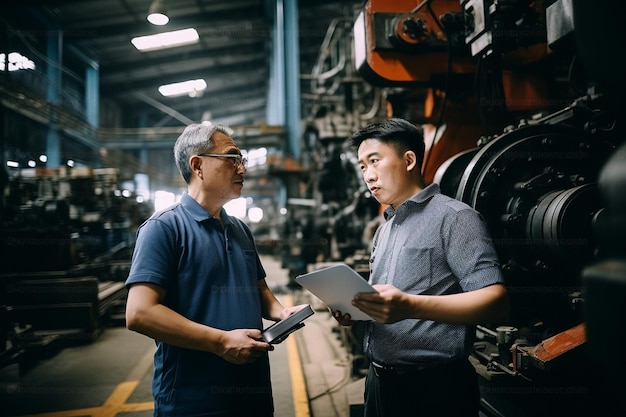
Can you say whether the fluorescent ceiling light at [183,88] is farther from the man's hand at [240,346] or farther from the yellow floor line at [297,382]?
the man's hand at [240,346]

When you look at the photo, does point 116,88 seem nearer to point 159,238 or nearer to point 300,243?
point 300,243

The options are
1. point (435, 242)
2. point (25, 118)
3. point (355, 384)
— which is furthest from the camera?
point (25, 118)

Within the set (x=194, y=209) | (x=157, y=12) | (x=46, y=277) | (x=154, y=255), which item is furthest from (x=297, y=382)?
(x=157, y=12)

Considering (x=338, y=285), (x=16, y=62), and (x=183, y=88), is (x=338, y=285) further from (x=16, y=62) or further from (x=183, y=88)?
(x=183, y=88)

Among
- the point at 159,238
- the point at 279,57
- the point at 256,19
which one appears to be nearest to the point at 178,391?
the point at 159,238

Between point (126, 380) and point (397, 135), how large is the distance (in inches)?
151

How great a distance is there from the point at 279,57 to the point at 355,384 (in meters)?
11.2

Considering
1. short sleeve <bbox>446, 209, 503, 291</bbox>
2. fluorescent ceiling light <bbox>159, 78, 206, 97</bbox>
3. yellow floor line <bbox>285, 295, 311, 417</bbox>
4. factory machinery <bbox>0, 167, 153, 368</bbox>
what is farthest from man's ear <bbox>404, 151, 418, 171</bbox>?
fluorescent ceiling light <bbox>159, 78, 206, 97</bbox>

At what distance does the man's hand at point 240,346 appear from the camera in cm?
151

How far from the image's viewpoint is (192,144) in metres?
1.86

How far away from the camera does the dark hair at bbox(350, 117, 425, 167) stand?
1711mm

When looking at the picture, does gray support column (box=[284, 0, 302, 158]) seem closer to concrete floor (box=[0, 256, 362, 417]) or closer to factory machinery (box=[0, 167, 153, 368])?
factory machinery (box=[0, 167, 153, 368])

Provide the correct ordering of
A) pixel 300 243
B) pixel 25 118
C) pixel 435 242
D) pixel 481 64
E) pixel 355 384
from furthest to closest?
pixel 25 118 → pixel 300 243 → pixel 355 384 → pixel 481 64 → pixel 435 242

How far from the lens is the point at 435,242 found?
154 cm
